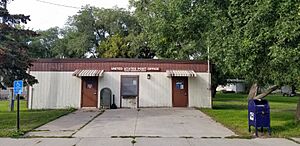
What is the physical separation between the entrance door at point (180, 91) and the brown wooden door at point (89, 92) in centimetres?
512

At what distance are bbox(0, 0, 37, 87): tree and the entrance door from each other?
10.4m

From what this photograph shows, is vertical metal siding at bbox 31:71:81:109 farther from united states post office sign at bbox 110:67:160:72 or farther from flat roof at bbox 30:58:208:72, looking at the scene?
united states post office sign at bbox 110:67:160:72

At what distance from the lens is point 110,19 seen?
45.3 meters

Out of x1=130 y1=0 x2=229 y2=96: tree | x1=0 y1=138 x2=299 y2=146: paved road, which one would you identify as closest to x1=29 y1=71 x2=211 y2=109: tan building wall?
x1=130 y1=0 x2=229 y2=96: tree

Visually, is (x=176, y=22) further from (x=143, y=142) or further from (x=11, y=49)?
(x=143, y=142)

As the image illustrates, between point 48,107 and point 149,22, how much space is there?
8.56 m

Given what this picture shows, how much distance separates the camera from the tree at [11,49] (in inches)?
595

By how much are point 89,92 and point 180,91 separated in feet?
19.6

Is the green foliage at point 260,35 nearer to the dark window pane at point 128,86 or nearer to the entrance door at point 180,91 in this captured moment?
the entrance door at point 180,91

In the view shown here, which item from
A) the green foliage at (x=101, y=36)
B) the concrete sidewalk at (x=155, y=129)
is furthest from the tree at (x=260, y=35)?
the green foliage at (x=101, y=36)

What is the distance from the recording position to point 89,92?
23562 mm

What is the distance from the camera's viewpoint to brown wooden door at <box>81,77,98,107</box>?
925 inches

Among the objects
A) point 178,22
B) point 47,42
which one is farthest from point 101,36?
point 178,22

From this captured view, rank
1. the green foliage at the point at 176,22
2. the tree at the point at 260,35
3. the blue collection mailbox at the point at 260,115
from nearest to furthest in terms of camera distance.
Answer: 1. the tree at the point at 260,35
2. the blue collection mailbox at the point at 260,115
3. the green foliage at the point at 176,22
